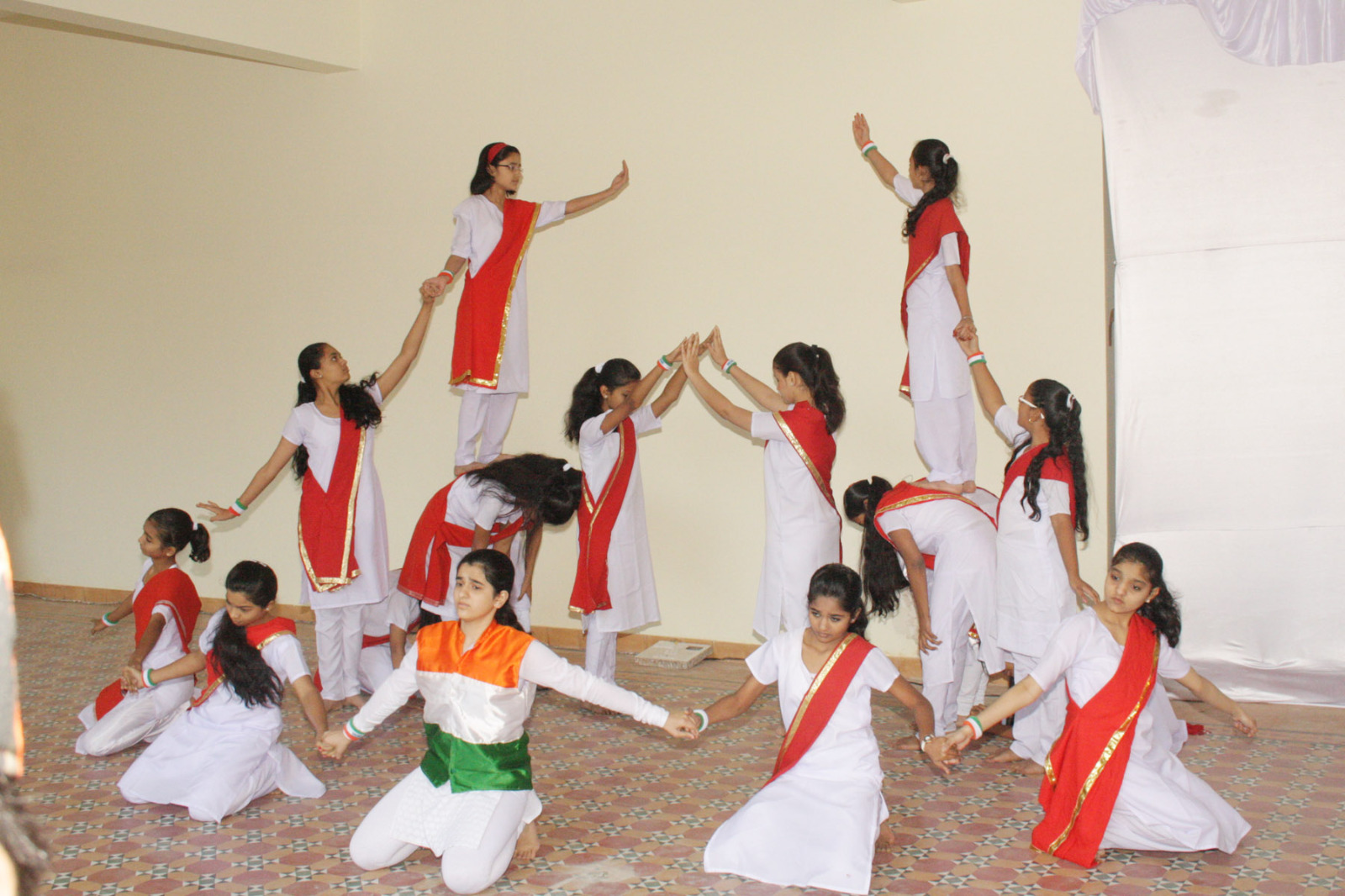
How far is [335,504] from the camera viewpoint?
4.39 meters

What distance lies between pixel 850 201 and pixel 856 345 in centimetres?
59

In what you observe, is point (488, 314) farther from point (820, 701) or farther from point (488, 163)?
point (820, 701)

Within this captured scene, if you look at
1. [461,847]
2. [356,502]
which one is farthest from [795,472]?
[461,847]

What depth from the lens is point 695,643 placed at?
5.28 meters

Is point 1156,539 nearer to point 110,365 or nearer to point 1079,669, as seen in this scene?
point 1079,669

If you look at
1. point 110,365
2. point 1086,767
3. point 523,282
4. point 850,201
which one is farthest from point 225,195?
point 1086,767

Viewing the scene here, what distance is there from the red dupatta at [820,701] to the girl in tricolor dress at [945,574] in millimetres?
990

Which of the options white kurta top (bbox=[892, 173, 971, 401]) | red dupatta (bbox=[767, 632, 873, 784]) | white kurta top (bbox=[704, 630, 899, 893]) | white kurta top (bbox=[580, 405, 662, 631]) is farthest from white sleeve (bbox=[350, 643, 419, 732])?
white kurta top (bbox=[892, 173, 971, 401])

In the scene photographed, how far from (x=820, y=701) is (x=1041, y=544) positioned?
45.5 inches

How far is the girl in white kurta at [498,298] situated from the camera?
15.7ft

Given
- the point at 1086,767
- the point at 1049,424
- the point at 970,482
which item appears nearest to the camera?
the point at 1086,767

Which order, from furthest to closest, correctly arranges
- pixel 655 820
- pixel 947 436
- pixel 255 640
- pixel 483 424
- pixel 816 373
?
pixel 483 424, pixel 947 436, pixel 816 373, pixel 255 640, pixel 655 820

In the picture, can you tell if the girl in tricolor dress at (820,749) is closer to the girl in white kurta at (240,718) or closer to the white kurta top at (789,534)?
the white kurta top at (789,534)

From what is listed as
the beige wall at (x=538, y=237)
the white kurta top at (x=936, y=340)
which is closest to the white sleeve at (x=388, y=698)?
the white kurta top at (x=936, y=340)
